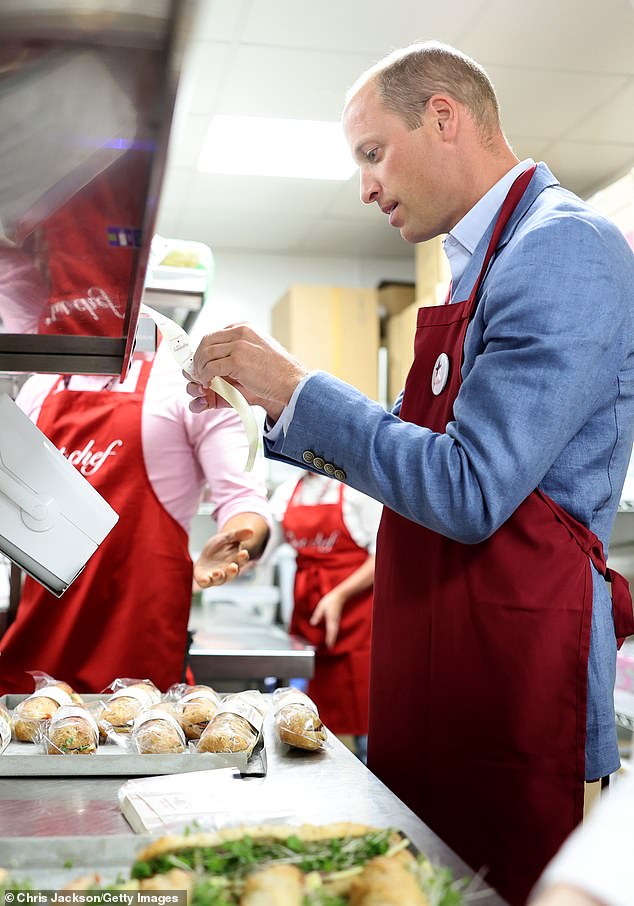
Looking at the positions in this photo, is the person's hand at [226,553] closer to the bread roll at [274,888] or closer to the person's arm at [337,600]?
the bread roll at [274,888]

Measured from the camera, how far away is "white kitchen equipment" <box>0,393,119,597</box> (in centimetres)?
118

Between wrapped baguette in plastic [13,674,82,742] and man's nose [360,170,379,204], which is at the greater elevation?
man's nose [360,170,379,204]

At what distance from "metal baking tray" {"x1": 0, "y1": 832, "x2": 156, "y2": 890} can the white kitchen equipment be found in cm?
52

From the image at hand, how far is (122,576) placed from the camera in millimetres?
1640

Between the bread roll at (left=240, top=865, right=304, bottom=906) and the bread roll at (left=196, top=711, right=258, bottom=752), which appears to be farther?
the bread roll at (left=196, top=711, right=258, bottom=752)

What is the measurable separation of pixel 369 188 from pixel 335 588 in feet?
8.16

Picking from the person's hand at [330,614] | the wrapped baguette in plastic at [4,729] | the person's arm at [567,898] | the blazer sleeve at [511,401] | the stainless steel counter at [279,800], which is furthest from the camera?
the person's hand at [330,614]

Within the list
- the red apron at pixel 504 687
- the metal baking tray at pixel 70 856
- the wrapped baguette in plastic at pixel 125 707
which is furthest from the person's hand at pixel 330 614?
the metal baking tray at pixel 70 856

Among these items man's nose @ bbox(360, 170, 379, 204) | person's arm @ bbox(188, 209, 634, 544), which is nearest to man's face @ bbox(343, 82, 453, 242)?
man's nose @ bbox(360, 170, 379, 204)

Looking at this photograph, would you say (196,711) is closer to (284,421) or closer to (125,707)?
(125,707)

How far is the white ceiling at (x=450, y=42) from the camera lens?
2924 millimetres

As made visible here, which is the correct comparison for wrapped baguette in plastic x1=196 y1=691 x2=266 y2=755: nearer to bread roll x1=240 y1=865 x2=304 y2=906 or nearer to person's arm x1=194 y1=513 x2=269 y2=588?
person's arm x1=194 y1=513 x2=269 y2=588

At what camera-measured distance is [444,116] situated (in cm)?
124

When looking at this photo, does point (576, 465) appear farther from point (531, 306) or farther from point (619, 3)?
point (619, 3)
